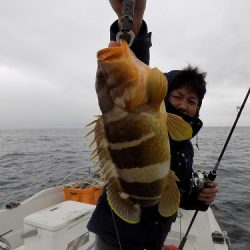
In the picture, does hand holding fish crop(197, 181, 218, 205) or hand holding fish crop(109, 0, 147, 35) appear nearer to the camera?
hand holding fish crop(109, 0, 147, 35)

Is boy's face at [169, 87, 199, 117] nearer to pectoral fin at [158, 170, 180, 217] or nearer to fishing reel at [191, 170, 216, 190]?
fishing reel at [191, 170, 216, 190]

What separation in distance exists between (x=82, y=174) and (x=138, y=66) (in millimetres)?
12774

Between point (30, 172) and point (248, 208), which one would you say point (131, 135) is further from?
point (30, 172)

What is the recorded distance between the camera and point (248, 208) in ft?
30.0

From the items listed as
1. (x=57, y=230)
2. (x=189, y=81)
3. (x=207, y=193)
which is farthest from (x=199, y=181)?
(x=57, y=230)

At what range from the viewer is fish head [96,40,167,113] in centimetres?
141

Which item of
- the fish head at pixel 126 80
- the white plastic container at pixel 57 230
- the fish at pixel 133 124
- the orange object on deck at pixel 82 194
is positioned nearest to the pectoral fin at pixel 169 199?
the fish at pixel 133 124

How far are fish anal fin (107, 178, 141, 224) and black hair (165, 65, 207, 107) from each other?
1.24 m

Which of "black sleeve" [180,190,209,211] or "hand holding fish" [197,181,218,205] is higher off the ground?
"hand holding fish" [197,181,218,205]

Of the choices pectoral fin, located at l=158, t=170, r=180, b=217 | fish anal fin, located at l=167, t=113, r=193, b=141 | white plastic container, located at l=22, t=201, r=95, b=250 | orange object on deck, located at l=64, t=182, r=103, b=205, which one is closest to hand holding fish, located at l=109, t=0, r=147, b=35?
fish anal fin, located at l=167, t=113, r=193, b=141

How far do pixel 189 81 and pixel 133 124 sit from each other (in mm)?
1300

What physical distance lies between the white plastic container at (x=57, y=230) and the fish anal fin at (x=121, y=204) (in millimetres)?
1917

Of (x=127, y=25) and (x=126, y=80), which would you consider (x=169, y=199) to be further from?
(x=127, y=25)

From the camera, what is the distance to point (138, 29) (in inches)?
81.7
